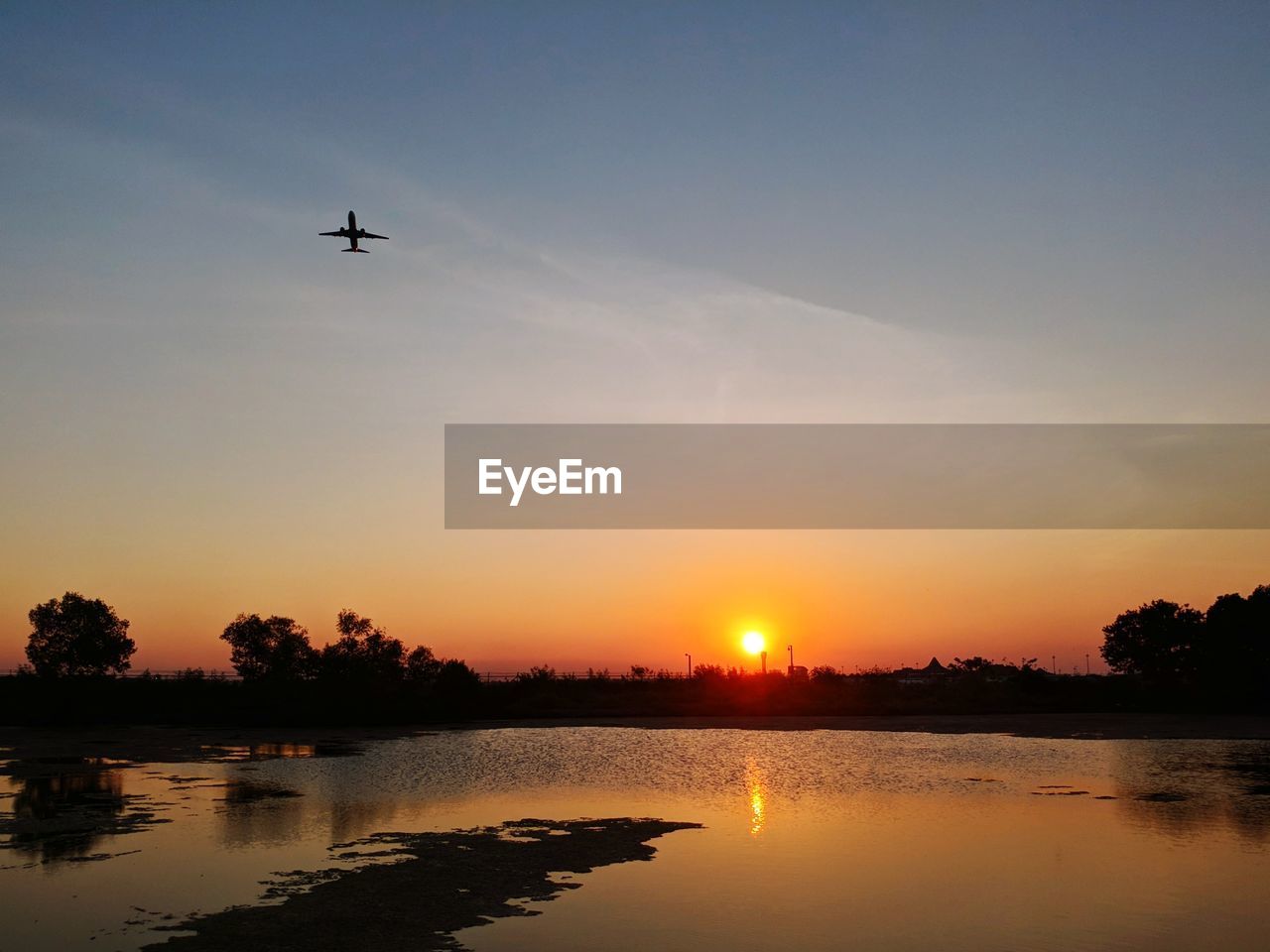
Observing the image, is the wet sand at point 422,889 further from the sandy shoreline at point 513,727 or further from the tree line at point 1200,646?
the tree line at point 1200,646

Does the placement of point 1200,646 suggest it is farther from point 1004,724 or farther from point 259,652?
point 259,652

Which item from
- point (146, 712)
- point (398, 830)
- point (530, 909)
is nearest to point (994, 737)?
point (398, 830)

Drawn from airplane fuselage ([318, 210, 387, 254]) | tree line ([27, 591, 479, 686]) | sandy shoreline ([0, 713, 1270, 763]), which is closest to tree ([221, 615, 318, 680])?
tree line ([27, 591, 479, 686])

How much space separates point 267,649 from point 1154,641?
3645 inches

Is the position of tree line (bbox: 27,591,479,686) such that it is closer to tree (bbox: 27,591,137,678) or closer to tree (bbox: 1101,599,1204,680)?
tree (bbox: 27,591,137,678)

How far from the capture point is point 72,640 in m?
96.1

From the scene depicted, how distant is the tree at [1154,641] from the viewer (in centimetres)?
10981

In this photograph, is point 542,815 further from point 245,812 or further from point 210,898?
point 210,898

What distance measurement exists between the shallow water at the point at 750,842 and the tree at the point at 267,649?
63798mm

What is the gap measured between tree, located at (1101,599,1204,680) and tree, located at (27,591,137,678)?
102 metres

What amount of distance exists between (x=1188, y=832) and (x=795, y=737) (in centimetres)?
3017

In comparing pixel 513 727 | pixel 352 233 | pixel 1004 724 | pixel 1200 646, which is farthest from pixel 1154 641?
pixel 352 233

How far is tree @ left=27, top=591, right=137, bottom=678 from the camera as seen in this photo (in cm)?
9575

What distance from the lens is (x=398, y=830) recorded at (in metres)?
23.8
